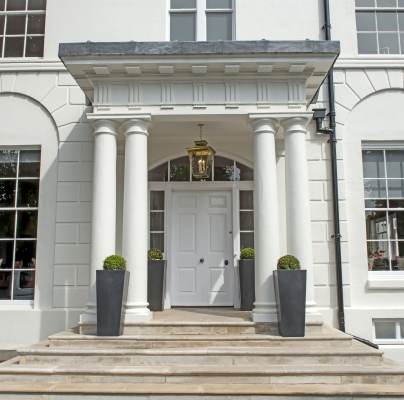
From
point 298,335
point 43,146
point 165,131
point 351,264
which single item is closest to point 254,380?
point 298,335

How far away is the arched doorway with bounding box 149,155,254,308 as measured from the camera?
Answer: 847 centimetres

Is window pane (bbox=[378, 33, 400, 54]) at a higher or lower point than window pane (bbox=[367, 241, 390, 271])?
higher

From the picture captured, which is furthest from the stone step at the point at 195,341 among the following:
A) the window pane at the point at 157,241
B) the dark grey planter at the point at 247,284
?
the window pane at the point at 157,241

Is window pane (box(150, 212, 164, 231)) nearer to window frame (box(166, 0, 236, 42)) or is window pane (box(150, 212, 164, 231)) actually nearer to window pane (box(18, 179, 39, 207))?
window pane (box(18, 179, 39, 207))

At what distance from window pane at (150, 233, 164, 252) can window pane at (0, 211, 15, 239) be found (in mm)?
2537

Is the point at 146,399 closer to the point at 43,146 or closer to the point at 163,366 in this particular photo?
the point at 163,366

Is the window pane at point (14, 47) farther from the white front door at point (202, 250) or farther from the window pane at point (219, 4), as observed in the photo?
the white front door at point (202, 250)

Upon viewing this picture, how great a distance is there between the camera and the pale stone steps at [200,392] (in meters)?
5.00

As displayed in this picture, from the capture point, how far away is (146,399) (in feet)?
16.5

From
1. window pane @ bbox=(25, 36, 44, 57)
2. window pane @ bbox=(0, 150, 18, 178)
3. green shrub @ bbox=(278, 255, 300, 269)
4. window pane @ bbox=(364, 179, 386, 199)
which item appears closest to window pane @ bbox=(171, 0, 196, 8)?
window pane @ bbox=(25, 36, 44, 57)

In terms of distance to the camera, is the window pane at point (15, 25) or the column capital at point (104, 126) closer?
the column capital at point (104, 126)

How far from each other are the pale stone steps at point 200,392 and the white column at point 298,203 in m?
1.50

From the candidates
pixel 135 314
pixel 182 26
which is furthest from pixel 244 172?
pixel 135 314

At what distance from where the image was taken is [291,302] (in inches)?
242
